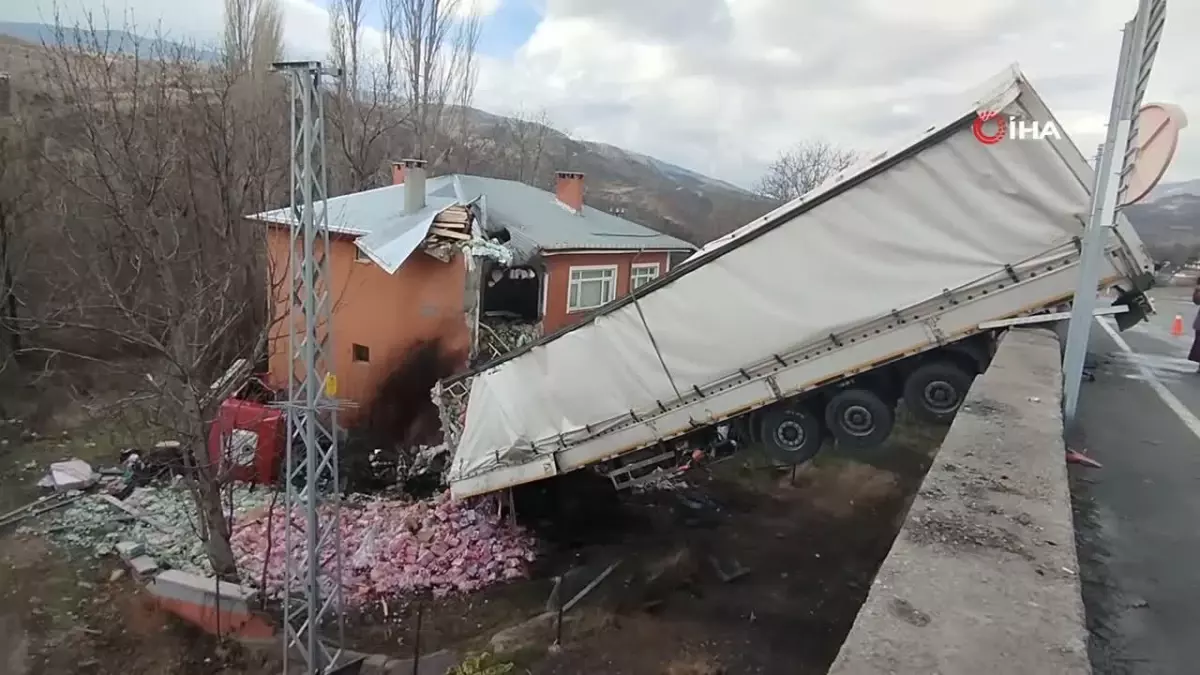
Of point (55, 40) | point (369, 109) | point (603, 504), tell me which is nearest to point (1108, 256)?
point (603, 504)

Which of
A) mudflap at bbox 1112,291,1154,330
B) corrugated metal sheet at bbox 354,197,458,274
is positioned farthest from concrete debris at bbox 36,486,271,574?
mudflap at bbox 1112,291,1154,330

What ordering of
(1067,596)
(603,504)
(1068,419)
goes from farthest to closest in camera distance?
(603,504) → (1068,419) → (1067,596)

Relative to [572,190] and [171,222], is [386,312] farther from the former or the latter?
[572,190]

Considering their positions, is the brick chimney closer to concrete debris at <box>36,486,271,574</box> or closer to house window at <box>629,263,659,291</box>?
house window at <box>629,263,659,291</box>

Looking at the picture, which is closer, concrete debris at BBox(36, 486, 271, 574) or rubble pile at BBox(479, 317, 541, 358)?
concrete debris at BBox(36, 486, 271, 574)

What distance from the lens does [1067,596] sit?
7.38 feet

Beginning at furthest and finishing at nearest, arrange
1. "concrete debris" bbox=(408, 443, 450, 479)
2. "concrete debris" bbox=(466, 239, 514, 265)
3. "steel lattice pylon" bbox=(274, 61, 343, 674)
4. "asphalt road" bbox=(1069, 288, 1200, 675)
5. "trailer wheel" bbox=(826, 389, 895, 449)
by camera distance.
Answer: "concrete debris" bbox=(466, 239, 514, 265)
"concrete debris" bbox=(408, 443, 450, 479)
"steel lattice pylon" bbox=(274, 61, 343, 674)
"trailer wheel" bbox=(826, 389, 895, 449)
"asphalt road" bbox=(1069, 288, 1200, 675)

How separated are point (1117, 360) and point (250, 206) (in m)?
17.5

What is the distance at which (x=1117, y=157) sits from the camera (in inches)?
181

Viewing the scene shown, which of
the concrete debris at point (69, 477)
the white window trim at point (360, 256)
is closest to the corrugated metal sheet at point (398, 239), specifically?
the white window trim at point (360, 256)

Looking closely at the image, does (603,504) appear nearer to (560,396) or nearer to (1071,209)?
(560,396)

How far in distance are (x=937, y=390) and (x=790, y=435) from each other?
1490 mm

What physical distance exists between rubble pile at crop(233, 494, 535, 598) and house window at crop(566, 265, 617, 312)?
5.66 m

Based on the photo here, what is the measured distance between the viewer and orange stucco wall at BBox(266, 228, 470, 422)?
13.8m
